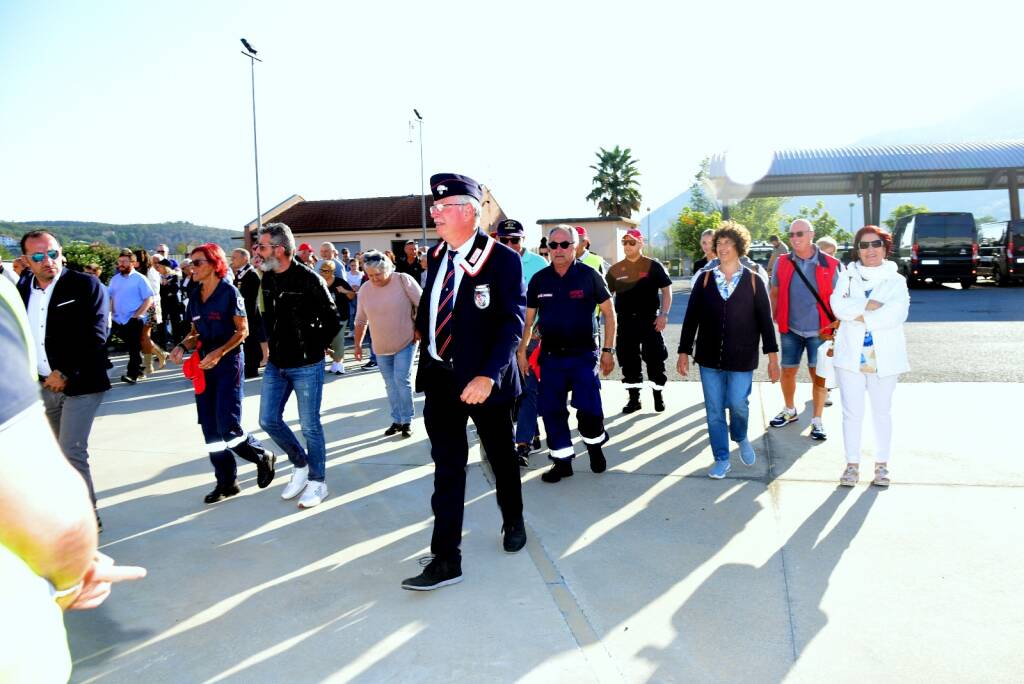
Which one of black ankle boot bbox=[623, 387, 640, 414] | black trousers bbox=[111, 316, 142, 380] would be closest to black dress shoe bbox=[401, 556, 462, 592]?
black ankle boot bbox=[623, 387, 640, 414]

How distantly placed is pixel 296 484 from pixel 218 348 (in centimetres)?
112

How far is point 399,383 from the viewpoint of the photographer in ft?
21.6

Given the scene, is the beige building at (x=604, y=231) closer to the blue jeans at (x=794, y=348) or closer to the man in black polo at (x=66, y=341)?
the blue jeans at (x=794, y=348)

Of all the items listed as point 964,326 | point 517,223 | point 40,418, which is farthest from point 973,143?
point 40,418

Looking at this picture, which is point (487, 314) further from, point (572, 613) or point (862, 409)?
point (862, 409)

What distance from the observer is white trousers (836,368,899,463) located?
488 cm

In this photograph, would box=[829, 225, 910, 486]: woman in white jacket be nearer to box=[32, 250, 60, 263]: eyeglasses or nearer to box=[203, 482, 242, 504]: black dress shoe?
box=[203, 482, 242, 504]: black dress shoe

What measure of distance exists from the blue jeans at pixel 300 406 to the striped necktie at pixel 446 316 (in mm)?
1545

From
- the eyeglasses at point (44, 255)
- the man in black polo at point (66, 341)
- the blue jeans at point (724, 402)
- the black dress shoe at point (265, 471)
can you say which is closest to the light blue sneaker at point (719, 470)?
the blue jeans at point (724, 402)

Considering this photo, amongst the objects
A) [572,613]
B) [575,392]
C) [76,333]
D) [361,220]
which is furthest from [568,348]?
[361,220]

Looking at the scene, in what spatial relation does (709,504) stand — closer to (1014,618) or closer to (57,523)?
(1014,618)

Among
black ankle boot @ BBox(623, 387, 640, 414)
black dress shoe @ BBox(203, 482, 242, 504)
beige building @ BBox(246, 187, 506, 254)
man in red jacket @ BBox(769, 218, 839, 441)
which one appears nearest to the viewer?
black dress shoe @ BBox(203, 482, 242, 504)

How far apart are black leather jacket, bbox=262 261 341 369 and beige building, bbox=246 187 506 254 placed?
40.3 metres

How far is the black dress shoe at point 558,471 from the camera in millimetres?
5250
